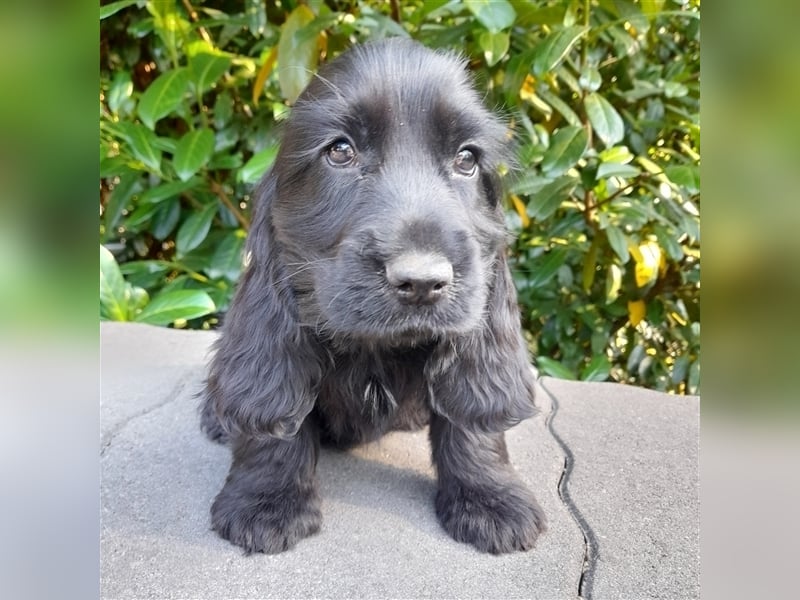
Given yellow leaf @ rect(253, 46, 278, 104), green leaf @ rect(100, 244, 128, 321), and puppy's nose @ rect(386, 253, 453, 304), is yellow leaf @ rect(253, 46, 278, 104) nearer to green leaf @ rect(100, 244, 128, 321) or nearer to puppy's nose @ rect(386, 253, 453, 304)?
green leaf @ rect(100, 244, 128, 321)

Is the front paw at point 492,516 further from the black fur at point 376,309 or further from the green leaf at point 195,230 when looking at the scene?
the green leaf at point 195,230

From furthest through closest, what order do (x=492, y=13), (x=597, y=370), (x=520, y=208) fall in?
(x=597, y=370) → (x=520, y=208) → (x=492, y=13)

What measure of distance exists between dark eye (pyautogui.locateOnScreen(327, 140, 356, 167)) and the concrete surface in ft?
2.77

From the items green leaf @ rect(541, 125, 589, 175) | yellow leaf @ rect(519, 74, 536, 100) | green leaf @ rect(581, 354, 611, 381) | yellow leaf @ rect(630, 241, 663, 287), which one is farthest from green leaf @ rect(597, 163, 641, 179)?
green leaf @ rect(581, 354, 611, 381)

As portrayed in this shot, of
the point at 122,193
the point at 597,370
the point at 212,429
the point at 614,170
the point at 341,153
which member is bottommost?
the point at 597,370

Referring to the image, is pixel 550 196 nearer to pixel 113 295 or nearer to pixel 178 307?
pixel 178 307

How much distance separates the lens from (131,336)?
2844 millimetres

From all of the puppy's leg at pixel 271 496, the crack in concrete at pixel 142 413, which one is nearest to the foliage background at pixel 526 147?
the crack in concrete at pixel 142 413

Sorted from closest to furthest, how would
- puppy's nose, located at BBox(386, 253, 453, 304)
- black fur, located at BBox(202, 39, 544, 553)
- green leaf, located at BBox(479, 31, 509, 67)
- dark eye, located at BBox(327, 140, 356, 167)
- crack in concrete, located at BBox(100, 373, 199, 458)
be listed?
1. puppy's nose, located at BBox(386, 253, 453, 304)
2. black fur, located at BBox(202, 39, 544, 553)
3. dark eye, located at BBox(327, 140, 356, 167)
4. crack in concrete, located at BBox(100, 373, 199, 458)
5. green leaf, located at BBox(479, 31, 509, 67)

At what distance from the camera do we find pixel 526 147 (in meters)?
2.82

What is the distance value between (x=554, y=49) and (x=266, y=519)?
6.43ft

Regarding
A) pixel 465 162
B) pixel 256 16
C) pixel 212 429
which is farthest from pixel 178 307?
pixel 465 162

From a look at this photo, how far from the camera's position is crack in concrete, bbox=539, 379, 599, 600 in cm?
140
